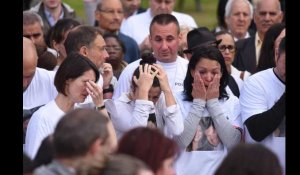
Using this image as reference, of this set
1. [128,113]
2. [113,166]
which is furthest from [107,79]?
[113,166]

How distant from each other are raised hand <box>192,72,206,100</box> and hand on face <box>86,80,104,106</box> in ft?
2.54

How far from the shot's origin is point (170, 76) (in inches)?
335

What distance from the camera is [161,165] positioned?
511 centimetres

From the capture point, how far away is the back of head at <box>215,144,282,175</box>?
4805 mm

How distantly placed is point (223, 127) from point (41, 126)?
4.73 ft

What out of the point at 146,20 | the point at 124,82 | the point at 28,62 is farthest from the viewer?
the point at 146,20

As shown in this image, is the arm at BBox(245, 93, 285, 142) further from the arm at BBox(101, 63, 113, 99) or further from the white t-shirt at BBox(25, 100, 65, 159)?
the arm at BBox(101, 63, 113, 99)

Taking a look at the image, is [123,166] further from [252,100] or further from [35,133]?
[252,100]

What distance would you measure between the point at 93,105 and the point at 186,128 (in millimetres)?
742

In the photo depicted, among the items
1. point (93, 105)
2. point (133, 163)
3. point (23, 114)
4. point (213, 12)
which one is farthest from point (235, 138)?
point (213, 12)

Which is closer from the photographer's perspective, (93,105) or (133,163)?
(133,163)

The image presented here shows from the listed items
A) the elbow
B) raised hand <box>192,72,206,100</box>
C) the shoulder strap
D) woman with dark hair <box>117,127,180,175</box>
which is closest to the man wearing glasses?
the shoulder strap

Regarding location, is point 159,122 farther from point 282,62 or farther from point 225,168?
point 225,168
